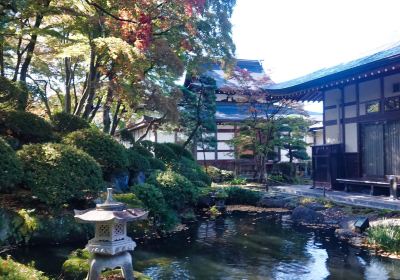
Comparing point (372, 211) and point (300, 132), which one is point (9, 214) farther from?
point (300, 132)

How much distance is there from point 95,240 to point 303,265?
15.4 feet

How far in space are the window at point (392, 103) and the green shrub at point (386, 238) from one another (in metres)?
6.00

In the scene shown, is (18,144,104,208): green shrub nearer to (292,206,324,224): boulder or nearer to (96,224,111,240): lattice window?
(96,224,111,240): lattice window

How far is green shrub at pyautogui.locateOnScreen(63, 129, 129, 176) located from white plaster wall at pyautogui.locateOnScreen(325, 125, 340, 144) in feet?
32.2

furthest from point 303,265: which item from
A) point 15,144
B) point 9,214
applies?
point 15,144

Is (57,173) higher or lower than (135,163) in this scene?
lower

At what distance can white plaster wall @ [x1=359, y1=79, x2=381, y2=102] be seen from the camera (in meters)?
15.2

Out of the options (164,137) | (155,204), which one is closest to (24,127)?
(155,204)

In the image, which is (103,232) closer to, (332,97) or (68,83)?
(332,97)

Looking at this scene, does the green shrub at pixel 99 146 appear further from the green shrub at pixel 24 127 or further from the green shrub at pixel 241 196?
the green shrub at pixel 241 196

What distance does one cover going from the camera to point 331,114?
1784 centimetres

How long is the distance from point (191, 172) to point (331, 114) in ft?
22.3

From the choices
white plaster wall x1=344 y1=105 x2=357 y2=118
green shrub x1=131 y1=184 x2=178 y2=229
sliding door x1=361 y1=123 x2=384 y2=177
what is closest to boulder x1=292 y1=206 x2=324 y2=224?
sliding door x1=361 y1=123 x2=384 y2=177

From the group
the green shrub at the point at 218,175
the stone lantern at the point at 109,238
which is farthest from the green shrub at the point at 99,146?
the green shrub at the point at 218,175
